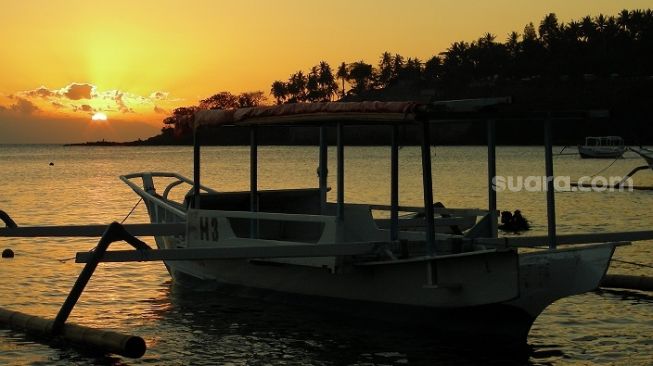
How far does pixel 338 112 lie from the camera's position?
495 inches

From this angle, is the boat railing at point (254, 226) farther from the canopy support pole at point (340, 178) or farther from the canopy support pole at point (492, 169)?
the canopy support pole at point (492, 169)

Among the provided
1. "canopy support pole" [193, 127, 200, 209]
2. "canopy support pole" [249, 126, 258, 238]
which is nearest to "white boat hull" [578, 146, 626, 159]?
"canopy support pole" [249, 126, 258, 238]

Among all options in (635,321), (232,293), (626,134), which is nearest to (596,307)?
(635,321)

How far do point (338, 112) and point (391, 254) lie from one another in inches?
79.4

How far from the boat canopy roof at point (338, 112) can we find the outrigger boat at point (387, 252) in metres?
0.02

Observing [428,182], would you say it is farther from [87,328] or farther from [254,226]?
[87,328]

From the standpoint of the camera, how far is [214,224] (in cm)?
1456

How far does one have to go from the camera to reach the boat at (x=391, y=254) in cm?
1159

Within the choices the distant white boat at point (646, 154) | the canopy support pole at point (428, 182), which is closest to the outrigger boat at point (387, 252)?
the canopy support pole at point (428, 182)

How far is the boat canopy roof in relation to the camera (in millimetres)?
11430

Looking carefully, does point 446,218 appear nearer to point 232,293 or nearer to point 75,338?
point 232,293

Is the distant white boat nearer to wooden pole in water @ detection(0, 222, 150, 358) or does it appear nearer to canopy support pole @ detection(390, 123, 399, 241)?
canopy support pole @ detection(390, 123, 399, 241)

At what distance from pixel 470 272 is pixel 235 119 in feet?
15.3

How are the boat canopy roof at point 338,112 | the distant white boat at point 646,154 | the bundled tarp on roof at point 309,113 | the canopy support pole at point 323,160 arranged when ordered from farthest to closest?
the distant white boat at point 646,154 → the canopy support pole at point 323,160 → the bundled tarp on roof at point 309,113 → the boat canopy roof at point 338,112
